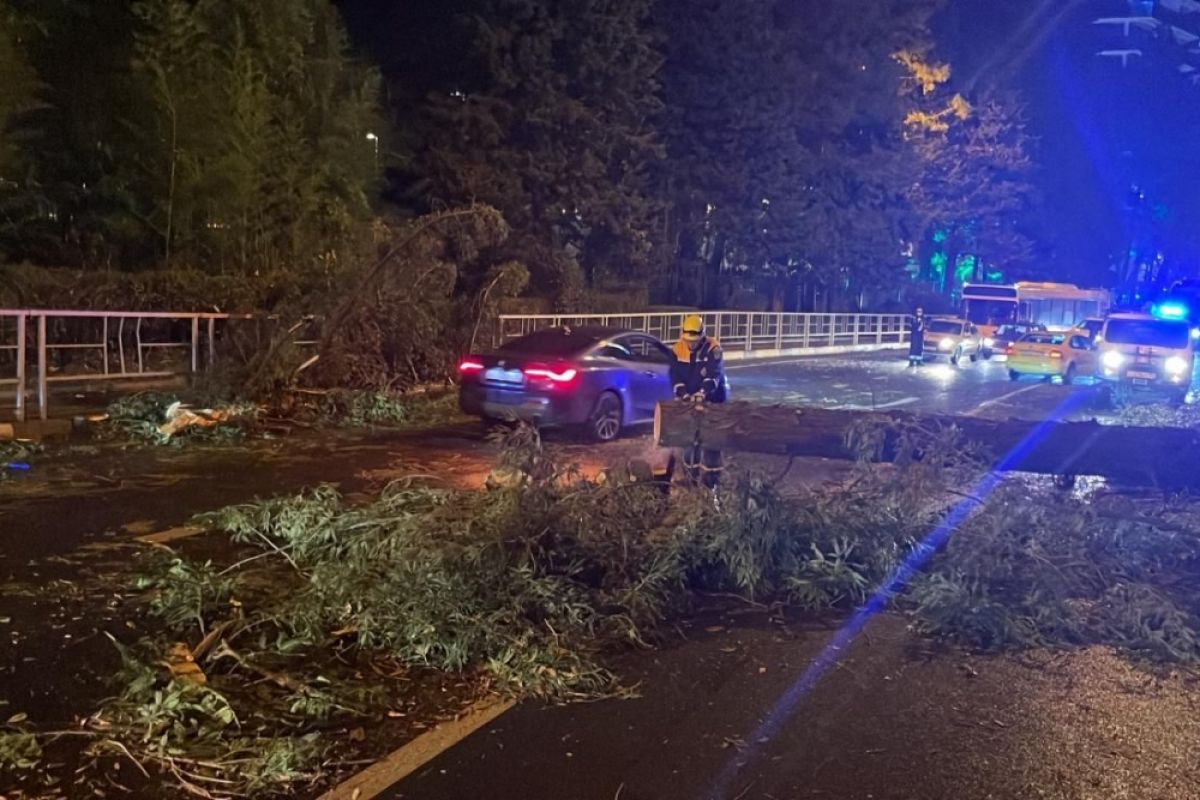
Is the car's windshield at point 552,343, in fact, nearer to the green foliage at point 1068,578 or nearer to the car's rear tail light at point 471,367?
the car's rear tail light at point 471,367

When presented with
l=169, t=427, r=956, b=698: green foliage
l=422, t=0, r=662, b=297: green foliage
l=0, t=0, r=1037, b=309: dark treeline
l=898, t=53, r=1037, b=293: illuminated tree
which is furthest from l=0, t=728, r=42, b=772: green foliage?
l=898, t=53, r=1037, b=293: illuminated tree

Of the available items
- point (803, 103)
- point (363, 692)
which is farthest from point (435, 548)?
point (803, 103)

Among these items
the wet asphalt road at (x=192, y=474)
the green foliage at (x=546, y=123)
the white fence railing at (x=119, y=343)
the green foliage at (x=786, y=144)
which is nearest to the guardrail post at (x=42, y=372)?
the white fence railing at (x=119, y=343)

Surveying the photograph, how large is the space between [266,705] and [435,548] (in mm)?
1814

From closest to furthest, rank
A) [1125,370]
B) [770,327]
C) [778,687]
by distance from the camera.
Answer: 1. [778,687]
2. [1125,370]
3. [770,327]

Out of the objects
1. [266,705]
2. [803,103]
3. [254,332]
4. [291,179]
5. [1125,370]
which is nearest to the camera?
[266,705]

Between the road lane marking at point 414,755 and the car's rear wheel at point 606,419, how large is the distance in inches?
326

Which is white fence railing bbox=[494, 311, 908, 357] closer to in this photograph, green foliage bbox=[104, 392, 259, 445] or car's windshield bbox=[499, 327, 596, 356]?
car's windshield bbox=[499, 327, 596, 356]

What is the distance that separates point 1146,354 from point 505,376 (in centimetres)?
1874

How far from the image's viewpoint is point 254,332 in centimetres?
1498

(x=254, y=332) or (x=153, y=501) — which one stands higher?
(x=254, y=332)

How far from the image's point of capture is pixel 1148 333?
26.4 meters

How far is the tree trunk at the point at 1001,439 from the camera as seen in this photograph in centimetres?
846

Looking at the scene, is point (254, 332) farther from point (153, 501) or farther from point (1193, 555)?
point (1193, 555)
